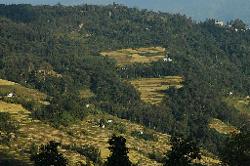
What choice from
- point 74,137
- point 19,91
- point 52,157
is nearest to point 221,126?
point 74,137

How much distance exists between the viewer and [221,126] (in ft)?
554

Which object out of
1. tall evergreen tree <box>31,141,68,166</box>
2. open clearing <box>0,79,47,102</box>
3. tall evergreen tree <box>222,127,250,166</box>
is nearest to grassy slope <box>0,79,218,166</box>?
open clearing <box>0,79,47,102</box>

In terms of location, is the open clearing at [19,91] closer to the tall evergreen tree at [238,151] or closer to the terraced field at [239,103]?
the terraced field at [239,103]

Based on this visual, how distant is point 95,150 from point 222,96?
87263mm

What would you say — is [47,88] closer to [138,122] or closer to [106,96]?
[106,96]

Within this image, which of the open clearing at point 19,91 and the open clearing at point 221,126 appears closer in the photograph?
the open clearing at point 19,91

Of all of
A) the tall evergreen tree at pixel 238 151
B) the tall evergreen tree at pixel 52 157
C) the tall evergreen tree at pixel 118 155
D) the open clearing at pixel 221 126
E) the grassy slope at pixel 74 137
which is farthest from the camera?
the open clearing at pixel 221 126

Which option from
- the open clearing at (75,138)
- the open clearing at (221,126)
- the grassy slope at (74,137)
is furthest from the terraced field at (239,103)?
the grassy slope at (74,137)

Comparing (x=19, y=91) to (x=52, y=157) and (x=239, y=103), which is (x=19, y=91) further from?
(x=52, y=157)

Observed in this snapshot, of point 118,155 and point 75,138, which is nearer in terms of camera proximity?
point 118,155

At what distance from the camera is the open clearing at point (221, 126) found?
162 m

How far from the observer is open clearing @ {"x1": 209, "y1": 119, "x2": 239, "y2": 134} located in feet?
533

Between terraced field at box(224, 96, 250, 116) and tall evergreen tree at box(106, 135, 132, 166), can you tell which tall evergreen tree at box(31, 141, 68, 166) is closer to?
tall evergreen tree at box(106, 135, 132, 166)

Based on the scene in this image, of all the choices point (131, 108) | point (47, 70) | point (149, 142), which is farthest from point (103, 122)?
point (47, 70)
